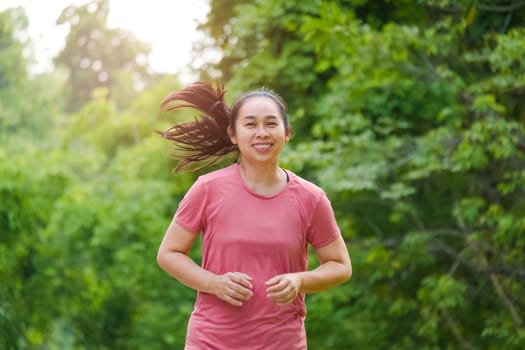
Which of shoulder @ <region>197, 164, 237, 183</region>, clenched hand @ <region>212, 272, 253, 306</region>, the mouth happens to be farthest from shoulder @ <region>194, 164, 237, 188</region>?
clenched hand @ <region>212, 272, 253, 306</region>

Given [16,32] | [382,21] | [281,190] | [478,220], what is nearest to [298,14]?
[382,21]

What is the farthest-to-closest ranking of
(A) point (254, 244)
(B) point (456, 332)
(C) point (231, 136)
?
(B) point (456, 332) < (C) point (231, 136) < (A) point (254, 244)

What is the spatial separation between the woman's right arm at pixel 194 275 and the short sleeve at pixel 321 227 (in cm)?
34

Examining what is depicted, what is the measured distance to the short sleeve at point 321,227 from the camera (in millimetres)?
3594

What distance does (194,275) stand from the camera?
345cm

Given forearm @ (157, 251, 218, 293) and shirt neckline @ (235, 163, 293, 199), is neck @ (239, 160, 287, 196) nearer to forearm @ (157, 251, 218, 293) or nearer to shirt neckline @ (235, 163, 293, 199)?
shirt neckline @ (235, 163, 293, 199)

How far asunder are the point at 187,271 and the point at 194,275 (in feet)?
0.13

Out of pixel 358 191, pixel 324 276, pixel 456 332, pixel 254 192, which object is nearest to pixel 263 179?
pixel 254 192

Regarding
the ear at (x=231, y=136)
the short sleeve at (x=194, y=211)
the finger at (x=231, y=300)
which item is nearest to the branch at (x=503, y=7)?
the ear at (x=231, y=136)

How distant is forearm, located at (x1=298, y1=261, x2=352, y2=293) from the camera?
3.43m

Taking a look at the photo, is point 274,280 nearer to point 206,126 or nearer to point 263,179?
point 263,179

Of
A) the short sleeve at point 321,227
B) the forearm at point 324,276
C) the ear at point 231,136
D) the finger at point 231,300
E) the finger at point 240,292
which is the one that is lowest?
the finger at point 231,300

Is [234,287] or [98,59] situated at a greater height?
[98,59]

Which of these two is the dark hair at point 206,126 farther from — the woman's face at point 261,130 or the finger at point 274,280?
the finger at point 274,280
